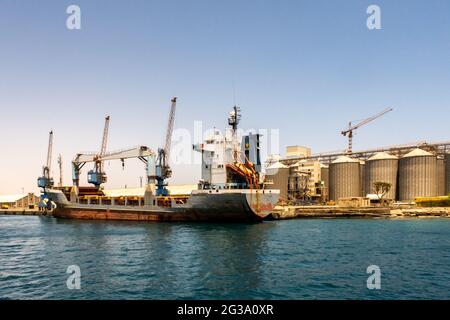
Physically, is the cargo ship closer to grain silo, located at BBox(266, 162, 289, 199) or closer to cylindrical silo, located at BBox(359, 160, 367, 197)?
grain silo, located at BBox(266, 162, 289, 199)

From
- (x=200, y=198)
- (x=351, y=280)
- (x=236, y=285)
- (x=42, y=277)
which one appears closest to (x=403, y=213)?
(x=200, y=198)

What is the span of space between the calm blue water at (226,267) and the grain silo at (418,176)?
276ft

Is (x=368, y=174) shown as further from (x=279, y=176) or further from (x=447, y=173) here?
(x=279, y=176)

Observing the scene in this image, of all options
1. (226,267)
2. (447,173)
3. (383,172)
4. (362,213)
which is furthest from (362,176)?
(226,267)

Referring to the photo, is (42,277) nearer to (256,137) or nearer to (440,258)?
(440,258)

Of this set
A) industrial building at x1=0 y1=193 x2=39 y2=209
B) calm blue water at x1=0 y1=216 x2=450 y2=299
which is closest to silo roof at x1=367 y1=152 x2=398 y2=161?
calm blue water at x1=0 y1=216 x2=450 y2=299

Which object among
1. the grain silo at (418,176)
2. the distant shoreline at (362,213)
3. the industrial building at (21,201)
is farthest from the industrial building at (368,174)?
the industrial building at (21,201)

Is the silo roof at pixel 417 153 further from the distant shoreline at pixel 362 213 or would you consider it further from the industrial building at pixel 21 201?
the industrial building at pixel 21 201

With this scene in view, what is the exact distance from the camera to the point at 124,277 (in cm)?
2564

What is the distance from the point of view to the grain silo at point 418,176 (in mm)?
119438

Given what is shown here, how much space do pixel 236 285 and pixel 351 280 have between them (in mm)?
8678

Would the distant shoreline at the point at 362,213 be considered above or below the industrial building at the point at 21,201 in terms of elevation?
above

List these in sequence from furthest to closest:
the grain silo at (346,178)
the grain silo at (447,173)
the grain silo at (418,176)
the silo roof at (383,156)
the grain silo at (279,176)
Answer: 1. the grain silo at (279,176)
2. the grain silo at (346,178)
3. the silo roof at (383,156)
4. the grain silo at (447,173)
5. the grain silo at (418,176)

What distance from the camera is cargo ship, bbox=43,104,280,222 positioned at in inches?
2451
